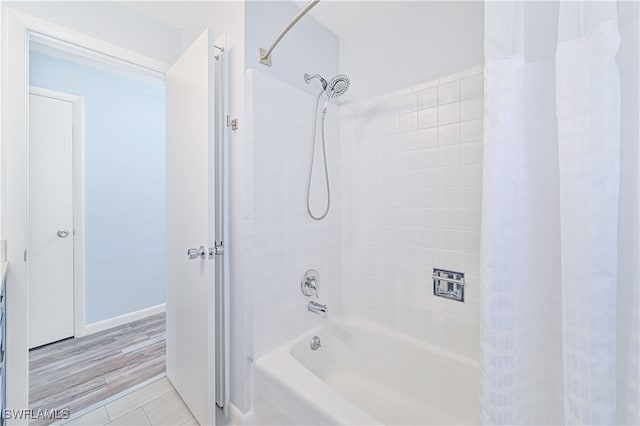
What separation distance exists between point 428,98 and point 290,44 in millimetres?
821

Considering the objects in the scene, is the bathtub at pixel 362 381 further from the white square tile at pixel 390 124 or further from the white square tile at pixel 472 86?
the white square tile at pixel 472 86

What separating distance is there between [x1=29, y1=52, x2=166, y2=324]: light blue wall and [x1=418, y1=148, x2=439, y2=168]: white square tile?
8.44ft

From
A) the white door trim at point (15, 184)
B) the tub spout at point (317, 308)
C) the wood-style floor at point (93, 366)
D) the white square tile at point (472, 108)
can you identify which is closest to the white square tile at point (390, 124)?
the white square tile at point (472, 108)

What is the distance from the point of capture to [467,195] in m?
1.38

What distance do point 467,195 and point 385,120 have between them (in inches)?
25.7

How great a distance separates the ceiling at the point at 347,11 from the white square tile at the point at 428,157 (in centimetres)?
89

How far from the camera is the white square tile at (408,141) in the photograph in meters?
1.56

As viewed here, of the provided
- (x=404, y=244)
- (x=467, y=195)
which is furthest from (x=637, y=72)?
(x=404, y=244)

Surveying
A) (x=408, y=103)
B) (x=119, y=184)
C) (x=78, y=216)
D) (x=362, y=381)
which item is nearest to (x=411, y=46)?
(x=408, y=103)

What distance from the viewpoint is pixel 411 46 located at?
1575 mm

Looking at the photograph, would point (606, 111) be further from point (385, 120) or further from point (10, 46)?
point (10, 46)

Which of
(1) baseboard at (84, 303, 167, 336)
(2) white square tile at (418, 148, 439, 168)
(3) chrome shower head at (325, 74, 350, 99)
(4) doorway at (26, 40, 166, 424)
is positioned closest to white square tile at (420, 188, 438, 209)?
(2) white square tile at (418, 148, 439, 168)

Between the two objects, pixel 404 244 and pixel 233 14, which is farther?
pixel 404 244

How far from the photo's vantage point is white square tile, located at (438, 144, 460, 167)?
1.41m
